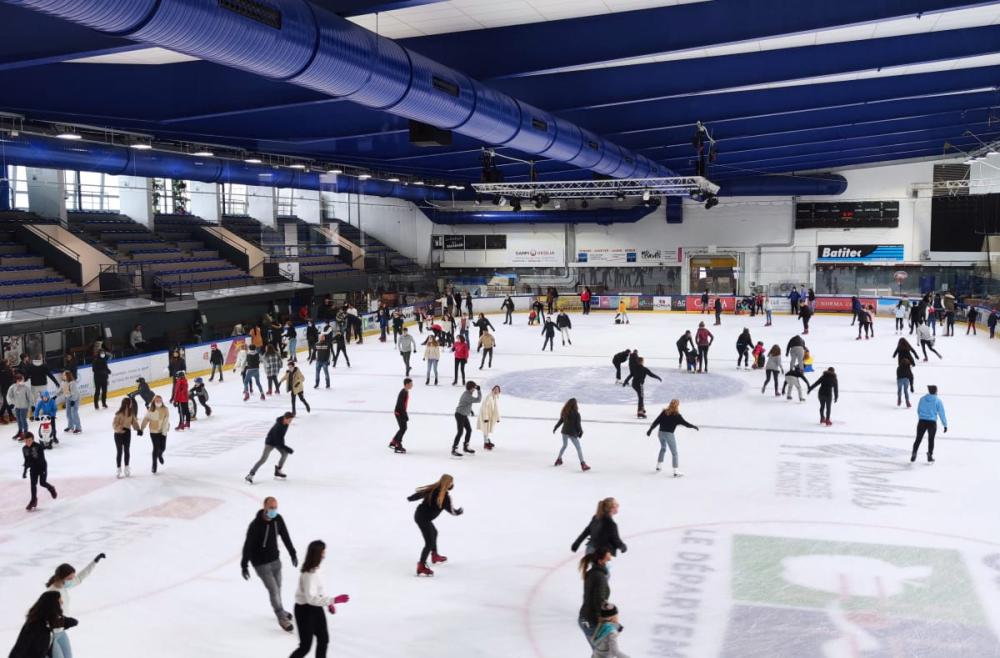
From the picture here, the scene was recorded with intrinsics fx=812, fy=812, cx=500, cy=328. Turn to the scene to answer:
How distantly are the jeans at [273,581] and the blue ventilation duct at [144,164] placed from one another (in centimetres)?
1662

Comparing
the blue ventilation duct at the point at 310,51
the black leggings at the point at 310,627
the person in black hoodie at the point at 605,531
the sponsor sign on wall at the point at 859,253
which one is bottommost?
the black leggings at the point at 310,627

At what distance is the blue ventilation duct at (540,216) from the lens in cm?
4551

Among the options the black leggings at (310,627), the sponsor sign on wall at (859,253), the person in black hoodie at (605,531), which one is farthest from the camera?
the sponsor sign on wall at (859,253)

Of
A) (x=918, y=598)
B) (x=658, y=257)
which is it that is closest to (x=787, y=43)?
(x=918, y=598)

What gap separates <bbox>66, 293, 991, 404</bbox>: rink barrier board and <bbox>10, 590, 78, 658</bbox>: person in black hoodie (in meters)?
14.5

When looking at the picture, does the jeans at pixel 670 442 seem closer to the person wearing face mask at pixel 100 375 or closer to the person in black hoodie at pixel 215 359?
the person wearing face mask at pixel 100 375

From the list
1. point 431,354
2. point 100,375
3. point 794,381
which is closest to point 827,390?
point 794,381

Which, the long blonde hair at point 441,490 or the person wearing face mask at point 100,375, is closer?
the long blonde hair at point 441,490

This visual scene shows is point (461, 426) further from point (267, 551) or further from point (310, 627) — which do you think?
point (310, 627)

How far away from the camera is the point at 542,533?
9.63 metres

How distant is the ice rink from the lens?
23.2ft

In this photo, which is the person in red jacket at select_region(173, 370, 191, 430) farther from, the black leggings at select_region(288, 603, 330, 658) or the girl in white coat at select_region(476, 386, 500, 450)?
the black leggings at select_region(288, 603, 330, 658)

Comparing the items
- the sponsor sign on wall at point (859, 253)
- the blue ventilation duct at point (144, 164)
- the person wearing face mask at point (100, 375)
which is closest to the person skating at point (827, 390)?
the person wearing face mask at point (100, 375)

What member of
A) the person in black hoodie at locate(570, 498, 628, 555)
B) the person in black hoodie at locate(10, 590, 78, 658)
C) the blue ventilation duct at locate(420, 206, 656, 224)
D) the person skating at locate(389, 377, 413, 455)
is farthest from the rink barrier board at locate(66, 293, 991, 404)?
the person in black hoodie at locate(570, 498, 628, 555)
